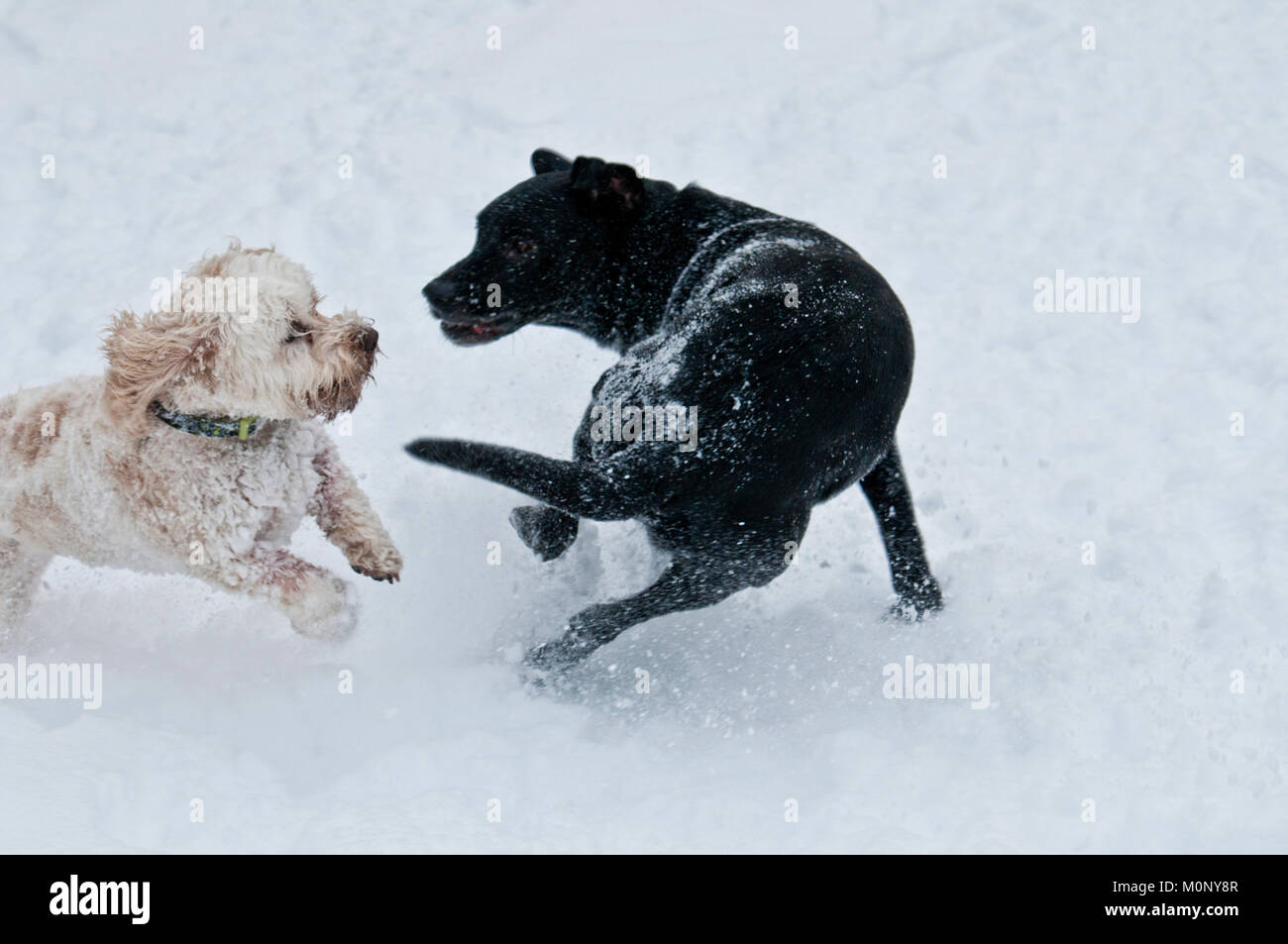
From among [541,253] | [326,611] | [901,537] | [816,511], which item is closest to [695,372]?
[541,253]

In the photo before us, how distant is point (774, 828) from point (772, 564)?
74 centimetres

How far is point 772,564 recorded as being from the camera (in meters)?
3.44

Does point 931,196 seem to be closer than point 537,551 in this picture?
No

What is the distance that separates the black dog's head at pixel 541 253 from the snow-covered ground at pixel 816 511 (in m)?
1.03

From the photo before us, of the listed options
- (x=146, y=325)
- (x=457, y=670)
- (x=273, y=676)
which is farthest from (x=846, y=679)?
(x=146, y=325)

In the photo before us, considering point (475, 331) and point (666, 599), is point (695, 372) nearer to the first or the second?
point (666, 599)

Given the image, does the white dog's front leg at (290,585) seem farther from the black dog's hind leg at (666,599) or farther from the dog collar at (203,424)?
the black dog's hind leg at (666,599)

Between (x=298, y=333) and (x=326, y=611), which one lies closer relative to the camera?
(x=298, y=333)

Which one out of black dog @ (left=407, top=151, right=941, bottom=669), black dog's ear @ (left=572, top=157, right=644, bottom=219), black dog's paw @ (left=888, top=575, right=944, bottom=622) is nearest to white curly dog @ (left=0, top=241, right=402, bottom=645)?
black dog @ (left=407, top=151, right=941, bottom=669)

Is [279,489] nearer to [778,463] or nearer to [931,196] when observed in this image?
[778,463]

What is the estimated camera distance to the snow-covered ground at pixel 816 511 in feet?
11.4

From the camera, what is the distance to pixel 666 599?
3537 mm

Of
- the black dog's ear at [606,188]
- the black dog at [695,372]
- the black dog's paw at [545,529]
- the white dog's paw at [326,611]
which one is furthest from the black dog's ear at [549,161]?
the white dog's paw at [326,611]

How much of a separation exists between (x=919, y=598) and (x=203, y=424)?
246 cm
